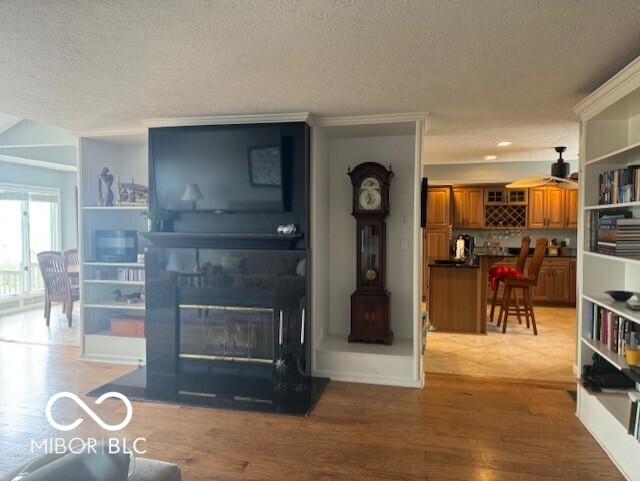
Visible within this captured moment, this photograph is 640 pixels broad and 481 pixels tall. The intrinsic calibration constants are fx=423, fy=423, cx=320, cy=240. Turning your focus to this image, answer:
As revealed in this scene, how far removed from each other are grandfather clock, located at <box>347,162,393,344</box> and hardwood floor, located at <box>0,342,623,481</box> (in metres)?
0.61

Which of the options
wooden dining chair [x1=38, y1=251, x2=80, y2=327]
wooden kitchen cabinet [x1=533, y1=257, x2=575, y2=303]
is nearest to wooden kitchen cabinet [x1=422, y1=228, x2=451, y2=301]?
wooden kitchen cabinet [x1=533, y1=257, x2=575, y2=303]

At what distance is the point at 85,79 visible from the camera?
2760 mm

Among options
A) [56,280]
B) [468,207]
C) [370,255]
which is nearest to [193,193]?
[370,255]

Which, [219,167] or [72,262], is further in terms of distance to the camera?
[72,262]

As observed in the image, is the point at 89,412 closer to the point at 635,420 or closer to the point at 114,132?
the point at 114,132

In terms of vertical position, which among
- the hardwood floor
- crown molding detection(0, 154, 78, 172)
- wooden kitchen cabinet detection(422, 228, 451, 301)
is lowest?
the hardwood floor

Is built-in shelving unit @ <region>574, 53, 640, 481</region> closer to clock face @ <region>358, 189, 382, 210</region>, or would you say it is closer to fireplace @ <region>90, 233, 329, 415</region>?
clock face @ <region>358, 189, 382, 210</region>

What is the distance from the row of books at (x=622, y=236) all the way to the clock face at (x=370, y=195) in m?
1.88

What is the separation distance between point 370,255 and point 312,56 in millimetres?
2219

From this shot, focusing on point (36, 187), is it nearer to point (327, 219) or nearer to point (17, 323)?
point (17, 323)

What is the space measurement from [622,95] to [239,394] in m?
3.42

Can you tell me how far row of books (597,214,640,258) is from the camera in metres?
2.58

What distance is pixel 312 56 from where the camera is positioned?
2.36 meters

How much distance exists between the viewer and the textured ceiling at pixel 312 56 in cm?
187
